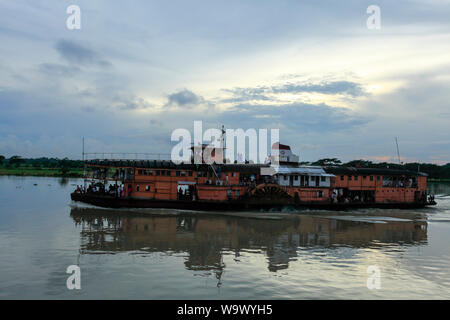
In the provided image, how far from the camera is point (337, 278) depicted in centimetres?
1381

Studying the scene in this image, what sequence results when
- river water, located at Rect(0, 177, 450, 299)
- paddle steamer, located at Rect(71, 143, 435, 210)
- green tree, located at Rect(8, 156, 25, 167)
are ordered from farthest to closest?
green tree, located at Rect(8, 156, 25, 167) < paddle steamer, located at Rect(71, 143, 435, 210) < river water, located at Rect(0, 177, 450, 299)

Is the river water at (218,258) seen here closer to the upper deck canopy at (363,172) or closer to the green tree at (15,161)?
the upper deck canopy at (363,172)

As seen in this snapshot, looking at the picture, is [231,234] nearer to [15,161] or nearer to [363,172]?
[363,172]

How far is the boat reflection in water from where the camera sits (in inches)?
711

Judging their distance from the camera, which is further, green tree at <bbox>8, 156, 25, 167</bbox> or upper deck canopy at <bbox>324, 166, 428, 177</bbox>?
green tree at <bbox>8, 156, 25, 167</bbox>

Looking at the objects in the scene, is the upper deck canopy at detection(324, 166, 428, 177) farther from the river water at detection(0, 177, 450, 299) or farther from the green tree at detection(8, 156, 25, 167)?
the green tree at detection(8, 156, 25, 167)

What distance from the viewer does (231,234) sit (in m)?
23.3

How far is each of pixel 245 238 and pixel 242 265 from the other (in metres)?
6.54

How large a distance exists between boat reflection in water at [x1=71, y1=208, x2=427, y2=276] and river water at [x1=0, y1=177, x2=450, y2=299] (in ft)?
0.24

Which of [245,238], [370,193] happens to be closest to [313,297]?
[245,238]

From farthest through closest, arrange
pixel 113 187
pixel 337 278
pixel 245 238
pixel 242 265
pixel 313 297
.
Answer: pixel 113 187, pixel 245 238, pixel 242 265, pixel 337 278, pixel 313 297

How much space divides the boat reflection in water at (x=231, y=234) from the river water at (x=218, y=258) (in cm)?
7

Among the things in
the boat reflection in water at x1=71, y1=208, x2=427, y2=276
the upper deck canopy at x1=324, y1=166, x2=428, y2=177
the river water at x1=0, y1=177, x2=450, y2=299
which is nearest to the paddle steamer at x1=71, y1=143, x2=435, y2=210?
the upper deck canopy at x1=324, y1=166, x2=428, y2=177
